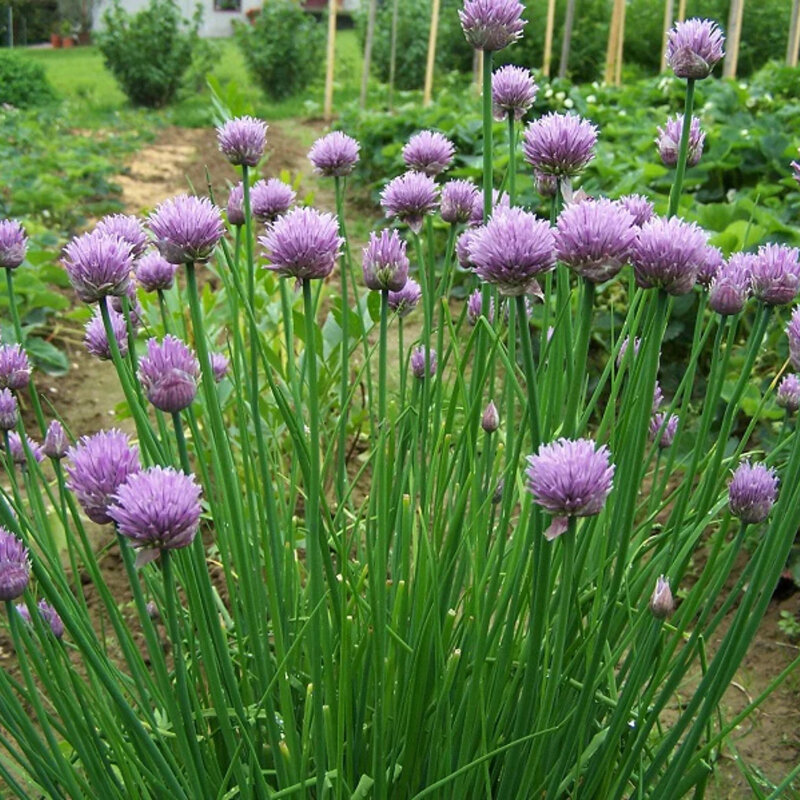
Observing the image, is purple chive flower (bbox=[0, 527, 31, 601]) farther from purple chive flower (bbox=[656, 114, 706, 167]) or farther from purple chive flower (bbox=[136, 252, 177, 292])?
purple chive flower (bbox=[656, 114, 706, 167])

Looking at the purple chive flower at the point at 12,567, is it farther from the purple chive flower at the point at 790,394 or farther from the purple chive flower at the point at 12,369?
the purple chive flower at the point at 790,394

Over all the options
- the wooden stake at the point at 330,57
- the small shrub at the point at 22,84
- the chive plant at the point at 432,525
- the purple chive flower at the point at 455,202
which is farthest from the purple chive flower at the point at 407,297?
the small shrub at the point at 22,84

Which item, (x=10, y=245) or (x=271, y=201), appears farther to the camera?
(x=271, y=201)

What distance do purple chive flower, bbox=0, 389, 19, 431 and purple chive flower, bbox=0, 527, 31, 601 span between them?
8.2 inches

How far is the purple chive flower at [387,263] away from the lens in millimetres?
1146

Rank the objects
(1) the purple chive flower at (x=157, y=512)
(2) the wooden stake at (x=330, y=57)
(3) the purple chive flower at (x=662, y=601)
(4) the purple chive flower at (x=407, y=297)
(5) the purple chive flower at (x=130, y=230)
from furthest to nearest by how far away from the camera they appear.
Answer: (2) the wooden stake at (x=330, y=57)
(4) the purple chive flower at (x=407, y=297)
(5) the purple chive flower at (x=130, y=230)
(3) the purple chive flower at (x=662, y=601)
(1) the purple chive flower at (x=157, y=512)

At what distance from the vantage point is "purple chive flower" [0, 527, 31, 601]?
97cm

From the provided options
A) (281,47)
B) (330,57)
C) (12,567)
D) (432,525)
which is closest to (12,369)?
(12,567)

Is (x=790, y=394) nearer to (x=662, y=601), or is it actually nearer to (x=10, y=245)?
(x=662, y=601)

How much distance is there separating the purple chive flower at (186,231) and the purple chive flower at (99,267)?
4 cm

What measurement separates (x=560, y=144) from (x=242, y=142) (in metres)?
0.40

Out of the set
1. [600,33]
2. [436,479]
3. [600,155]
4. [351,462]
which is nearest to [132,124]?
[600,33]

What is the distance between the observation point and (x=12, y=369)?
120cm

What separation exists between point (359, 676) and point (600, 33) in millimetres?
13161
